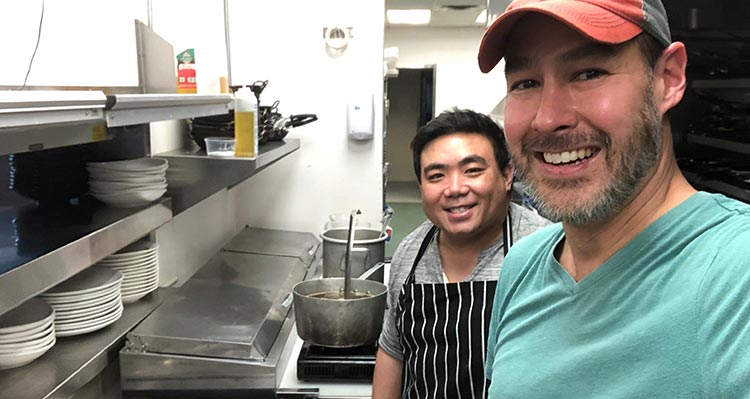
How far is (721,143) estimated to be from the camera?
163 cm

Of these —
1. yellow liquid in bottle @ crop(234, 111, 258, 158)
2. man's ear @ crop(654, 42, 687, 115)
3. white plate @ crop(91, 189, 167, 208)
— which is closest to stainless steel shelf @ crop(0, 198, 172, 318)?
white plate @ crop(91, 189, 167, 208)

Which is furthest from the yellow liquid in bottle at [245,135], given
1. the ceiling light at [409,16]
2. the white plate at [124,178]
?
the ceiling light at [409,16]

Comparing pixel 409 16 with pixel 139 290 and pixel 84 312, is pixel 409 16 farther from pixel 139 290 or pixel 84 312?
pixel 84 312

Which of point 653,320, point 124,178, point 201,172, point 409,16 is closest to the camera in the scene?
point 653,320

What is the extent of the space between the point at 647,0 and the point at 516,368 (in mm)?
554

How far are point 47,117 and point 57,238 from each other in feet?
1.49

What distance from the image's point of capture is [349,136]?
2.92 meters

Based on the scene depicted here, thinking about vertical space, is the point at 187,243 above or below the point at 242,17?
below

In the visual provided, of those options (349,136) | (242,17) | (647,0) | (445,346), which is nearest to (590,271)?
(647,0)

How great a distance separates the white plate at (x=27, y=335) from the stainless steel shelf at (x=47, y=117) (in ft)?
1.46

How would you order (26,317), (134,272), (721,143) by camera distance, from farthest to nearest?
(134,272)
(721,143)
(26,317)

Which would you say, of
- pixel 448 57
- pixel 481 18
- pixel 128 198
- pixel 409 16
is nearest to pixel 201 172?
pixel 128 198

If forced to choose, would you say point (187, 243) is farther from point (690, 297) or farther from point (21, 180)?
point (690, 297)

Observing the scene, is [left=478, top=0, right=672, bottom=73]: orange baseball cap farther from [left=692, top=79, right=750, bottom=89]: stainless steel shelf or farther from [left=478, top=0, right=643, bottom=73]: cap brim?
[left=692, top=79, right=750, bottom=89]: stainless steel shelf
